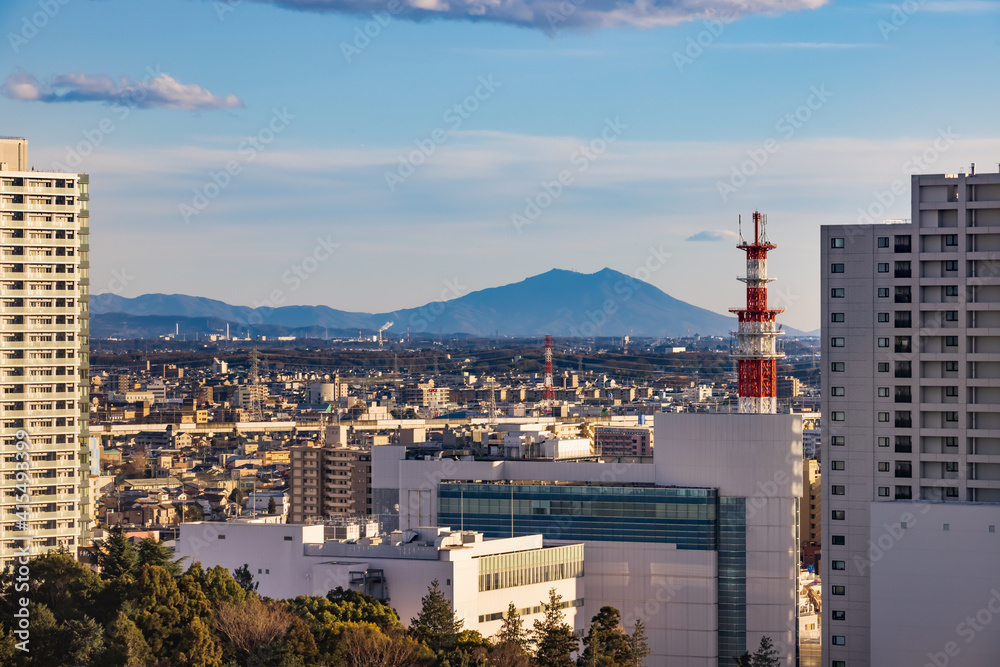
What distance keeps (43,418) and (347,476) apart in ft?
177

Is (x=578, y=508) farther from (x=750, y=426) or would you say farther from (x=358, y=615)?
(x=358, y=615)

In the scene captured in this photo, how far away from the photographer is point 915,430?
61688 millimetres

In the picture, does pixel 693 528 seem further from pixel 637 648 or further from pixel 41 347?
pixel 41 347

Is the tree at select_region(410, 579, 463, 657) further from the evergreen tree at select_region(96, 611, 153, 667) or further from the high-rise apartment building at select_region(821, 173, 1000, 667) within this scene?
the high-rise apartment building at select_region(821, 173, 1000, 667)

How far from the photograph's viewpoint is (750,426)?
6297cm

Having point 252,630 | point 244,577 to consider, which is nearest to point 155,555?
point 244,577

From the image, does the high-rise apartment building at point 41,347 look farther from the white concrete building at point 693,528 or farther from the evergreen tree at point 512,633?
the evergreen tree at point 512,633

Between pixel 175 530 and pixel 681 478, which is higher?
pixel 681 478

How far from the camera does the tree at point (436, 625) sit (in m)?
47.4

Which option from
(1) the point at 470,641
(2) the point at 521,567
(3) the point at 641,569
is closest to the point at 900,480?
(3) the point at 641,569

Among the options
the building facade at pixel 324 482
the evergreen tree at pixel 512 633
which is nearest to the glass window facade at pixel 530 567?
the evergreen tree at pixel 512 633

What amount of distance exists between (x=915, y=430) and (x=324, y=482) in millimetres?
70680

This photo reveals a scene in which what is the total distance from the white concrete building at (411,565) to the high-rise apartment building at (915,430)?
11.2 metres

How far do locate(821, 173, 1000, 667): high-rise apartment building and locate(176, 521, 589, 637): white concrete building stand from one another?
36.8ft
